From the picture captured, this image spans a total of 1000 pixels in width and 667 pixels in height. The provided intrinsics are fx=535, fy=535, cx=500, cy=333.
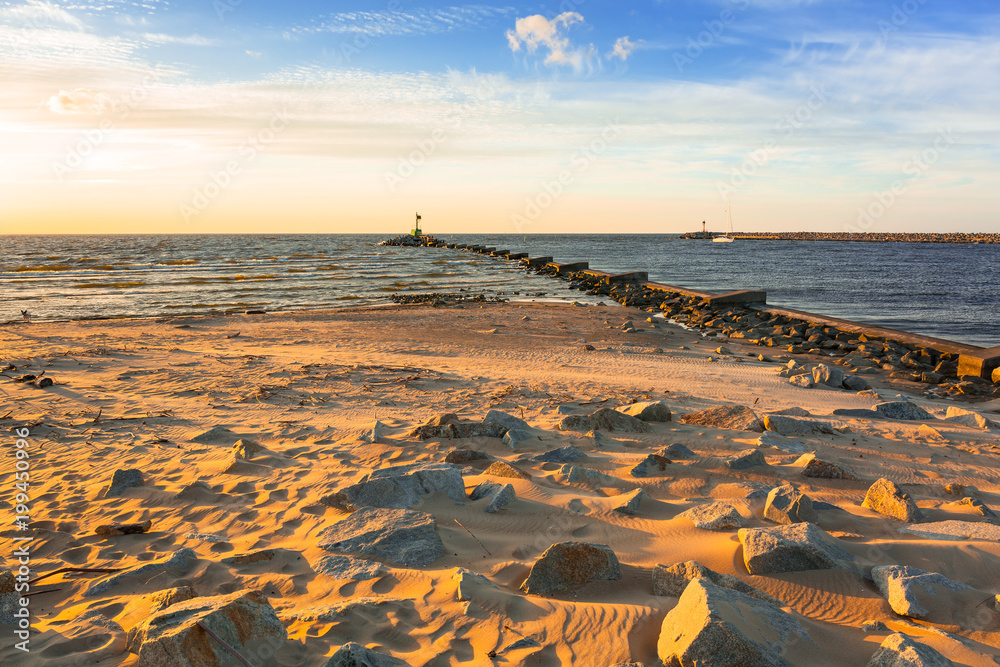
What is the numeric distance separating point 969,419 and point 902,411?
2.30 ft

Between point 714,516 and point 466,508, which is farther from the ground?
point 714,516

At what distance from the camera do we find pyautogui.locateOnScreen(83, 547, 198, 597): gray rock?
3105mm

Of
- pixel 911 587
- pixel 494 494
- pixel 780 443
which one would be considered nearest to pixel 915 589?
pixel 911 587

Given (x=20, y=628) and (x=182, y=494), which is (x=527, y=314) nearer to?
(x=182, y=494)

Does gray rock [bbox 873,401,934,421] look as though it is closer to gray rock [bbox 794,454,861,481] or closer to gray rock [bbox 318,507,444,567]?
gray rock [bbox 794,454,861,481]

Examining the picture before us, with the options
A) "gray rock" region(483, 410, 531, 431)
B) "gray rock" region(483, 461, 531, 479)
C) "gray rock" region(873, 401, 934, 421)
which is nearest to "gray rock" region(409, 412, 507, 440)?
"gray rock" region(483, 410, 531, 431)

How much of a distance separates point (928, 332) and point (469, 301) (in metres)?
14.4

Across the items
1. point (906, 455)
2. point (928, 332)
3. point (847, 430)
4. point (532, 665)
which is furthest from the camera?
point (928, 332)

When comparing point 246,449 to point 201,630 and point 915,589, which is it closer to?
point 201,630

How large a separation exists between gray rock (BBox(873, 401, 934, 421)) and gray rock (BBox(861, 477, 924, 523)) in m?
3.15

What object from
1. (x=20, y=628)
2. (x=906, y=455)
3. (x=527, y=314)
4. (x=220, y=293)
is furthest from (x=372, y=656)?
(x=220, y=293)

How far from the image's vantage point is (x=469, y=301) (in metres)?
20.0

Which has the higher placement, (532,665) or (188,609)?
(188,609)

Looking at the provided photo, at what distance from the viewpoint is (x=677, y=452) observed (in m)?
5.02
